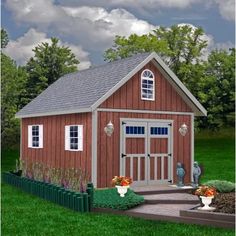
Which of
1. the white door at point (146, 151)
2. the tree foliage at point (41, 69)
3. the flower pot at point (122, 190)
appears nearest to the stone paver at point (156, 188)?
the white door at point (146, 151)

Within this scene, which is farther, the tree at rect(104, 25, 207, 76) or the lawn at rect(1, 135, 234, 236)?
the tree at rect(104, 25, 207, 76)

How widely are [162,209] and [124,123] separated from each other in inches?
178

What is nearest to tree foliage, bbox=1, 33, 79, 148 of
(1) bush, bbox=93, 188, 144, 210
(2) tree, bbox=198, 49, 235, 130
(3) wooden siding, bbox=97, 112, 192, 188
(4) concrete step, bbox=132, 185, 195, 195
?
(2) tree, bbox=198, 49, 235, 130

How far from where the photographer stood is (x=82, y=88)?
18.6 meters

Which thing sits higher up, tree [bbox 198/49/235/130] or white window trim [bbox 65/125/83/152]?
tree [bbox 198/49/235/130]

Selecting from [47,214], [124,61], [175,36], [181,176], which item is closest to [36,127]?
[124,61]

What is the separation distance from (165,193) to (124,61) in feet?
17.9

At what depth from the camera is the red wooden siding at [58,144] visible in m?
16.3

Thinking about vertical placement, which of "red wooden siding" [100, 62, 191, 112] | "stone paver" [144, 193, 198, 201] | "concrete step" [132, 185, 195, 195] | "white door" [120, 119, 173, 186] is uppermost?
"red wooden siding" [100, 62, 191, 112]

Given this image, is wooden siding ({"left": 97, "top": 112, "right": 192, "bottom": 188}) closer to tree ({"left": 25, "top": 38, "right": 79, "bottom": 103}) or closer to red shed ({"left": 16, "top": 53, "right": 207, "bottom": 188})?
red shed ({"left": 16, "top": 53, "right": 207, "bottom": 188})

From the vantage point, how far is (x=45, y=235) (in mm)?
10445

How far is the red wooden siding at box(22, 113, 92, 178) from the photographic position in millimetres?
16312

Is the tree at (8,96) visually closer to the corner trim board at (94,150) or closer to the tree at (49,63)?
the tree at (49,63)

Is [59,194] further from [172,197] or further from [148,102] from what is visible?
[148,102]
